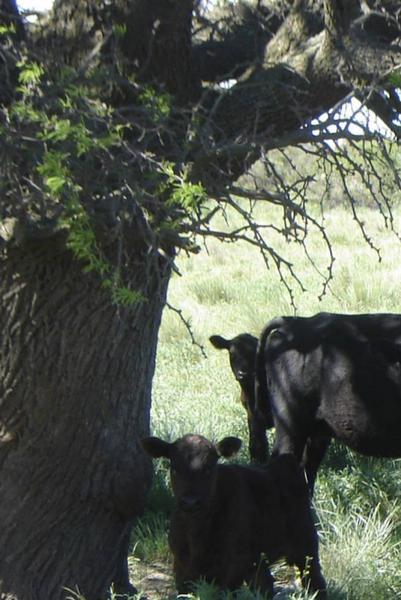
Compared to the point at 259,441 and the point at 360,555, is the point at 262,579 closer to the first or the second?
the point at 360,555

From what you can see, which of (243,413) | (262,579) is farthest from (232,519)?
(243,413)

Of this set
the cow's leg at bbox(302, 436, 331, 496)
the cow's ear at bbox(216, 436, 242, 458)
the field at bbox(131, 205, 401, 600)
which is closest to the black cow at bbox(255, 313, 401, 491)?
the cow's leg at bbox(302, 436, 331, 496)

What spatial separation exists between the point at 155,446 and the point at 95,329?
2.32ft

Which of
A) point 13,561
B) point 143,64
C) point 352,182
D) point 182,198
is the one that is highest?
point 352,182

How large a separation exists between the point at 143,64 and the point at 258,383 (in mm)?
3095

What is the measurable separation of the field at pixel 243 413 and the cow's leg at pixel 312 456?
11cm

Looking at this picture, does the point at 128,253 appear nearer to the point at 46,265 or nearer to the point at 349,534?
the point at 46,265

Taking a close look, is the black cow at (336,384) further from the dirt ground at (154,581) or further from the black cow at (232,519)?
the dirt ground at (154,581)

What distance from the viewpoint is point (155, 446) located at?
6.13 meters

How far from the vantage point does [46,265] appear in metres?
5.90

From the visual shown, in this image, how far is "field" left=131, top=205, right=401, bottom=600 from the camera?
7.07m

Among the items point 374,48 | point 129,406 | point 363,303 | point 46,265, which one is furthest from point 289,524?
point 363,303

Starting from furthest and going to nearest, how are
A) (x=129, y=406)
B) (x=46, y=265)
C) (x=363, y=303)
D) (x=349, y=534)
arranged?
(x=363, y=303), (x=349, y=534), (x=129, y=406), (x=46, y=265)

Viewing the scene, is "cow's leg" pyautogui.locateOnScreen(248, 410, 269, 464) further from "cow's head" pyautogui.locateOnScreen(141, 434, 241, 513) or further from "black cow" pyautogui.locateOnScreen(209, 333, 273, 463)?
"cow's head" pyautogui.locateOnScreen(141, 434, 241, 513)
